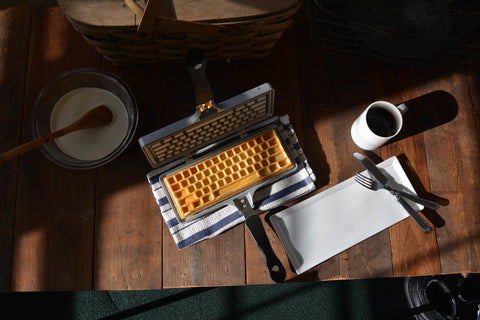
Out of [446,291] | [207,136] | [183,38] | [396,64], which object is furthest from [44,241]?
[446,291]

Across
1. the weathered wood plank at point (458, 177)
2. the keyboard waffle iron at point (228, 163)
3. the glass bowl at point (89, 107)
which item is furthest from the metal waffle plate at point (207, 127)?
the weathered wood plank at point (458, 177)

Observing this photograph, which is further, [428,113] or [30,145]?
[428,113]

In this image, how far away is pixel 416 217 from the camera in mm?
803

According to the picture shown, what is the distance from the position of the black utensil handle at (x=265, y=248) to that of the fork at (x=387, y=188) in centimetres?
25

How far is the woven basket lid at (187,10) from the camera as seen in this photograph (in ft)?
2.12

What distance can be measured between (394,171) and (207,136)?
44cm

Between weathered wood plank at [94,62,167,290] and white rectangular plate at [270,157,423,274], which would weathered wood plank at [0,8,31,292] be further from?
white rectangular plate at [270,157,423,274]

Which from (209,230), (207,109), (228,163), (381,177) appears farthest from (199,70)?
(381,177)

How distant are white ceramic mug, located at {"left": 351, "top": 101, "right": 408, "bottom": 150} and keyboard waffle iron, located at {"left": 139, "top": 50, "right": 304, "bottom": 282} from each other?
162 millimetres

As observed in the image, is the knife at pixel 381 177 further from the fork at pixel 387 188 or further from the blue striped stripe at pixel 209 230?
the blue striped stripe at pixel 209 230

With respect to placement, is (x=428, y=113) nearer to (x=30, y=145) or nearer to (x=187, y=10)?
(x=187, y=10)

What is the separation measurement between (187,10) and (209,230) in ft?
1.48

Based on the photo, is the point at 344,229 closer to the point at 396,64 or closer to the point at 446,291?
the point at 396,64

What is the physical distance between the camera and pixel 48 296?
1.34 m
